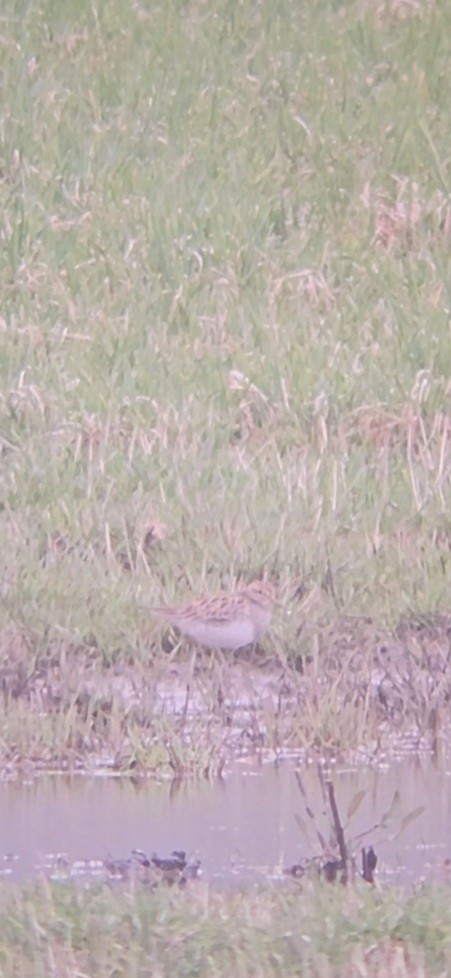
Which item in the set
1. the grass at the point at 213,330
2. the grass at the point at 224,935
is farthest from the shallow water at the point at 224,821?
the grass at the point at 224,935

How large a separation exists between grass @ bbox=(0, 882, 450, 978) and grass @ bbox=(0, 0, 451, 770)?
197cm

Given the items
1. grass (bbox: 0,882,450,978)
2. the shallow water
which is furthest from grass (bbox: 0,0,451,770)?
grass (bbox: 0,882,450,978)

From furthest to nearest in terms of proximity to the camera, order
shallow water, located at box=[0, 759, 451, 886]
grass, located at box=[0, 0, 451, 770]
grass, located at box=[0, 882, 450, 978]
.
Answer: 1. grass, located at box=[0, 0, 451, 770]
2. shallow water, located at box=[0, 759, 451, 886]
3. grass, located at box=[0, 882, 450, 978]

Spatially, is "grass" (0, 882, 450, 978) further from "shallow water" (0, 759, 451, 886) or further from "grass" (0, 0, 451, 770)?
"grass" (0, 0, 451, 770)

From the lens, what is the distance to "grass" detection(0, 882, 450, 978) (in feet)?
17.1

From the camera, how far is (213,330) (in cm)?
1109

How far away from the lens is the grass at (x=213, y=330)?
328 inches

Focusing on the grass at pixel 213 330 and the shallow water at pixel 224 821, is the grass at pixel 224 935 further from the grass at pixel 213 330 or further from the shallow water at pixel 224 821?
the grass at pixel 213 330

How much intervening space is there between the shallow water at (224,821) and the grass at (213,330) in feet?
0.92

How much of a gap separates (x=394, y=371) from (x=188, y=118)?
4.04m

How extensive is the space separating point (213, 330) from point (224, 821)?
4.55 m

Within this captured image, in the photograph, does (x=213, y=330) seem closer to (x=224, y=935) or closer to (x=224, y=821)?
(x=224, y=821)

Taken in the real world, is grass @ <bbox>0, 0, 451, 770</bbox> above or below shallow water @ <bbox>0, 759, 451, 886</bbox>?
above

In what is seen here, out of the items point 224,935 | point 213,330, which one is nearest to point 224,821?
point 224,935
